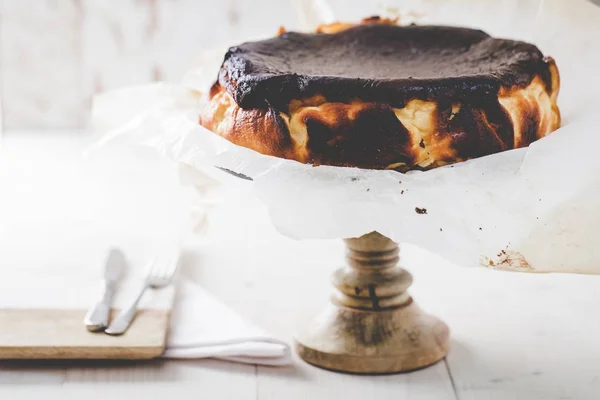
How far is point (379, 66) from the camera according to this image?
0.97m

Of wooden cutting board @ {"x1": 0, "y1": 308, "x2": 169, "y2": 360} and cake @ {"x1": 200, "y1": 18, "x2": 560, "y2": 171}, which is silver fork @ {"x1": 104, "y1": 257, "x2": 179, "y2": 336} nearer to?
wooden cutting board @ {"x1": 0, "y1": 308, "x2": 169, "y2": 360}

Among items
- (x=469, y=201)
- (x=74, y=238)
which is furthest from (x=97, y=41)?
(x=469, y=201)

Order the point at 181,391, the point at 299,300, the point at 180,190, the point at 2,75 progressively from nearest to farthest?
the point at 181,391 < the point at 299,300 < the point at 180,190 < the point at 2,75

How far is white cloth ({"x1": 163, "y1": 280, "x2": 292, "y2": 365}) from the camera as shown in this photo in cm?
91

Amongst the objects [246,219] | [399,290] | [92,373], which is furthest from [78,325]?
[246,219]

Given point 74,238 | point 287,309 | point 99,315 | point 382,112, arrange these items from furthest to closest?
point 74,238 < point 287,309 < point 99,315 < point 382,112

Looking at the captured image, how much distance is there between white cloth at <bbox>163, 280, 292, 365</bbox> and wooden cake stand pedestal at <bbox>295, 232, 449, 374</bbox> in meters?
0.05

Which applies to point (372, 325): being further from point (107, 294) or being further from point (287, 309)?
point (107, 294)

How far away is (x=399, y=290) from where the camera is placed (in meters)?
0.96

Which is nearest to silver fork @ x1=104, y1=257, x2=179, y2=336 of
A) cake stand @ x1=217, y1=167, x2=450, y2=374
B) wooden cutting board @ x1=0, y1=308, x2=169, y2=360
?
wooden cutting board @ x1=0, y1=308, x2=169, y2=360

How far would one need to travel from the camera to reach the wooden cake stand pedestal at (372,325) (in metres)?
0.92

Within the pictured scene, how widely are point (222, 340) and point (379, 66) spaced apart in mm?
313

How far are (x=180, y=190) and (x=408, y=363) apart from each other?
72 centimetres

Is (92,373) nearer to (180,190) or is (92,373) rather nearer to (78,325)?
(78,325)
